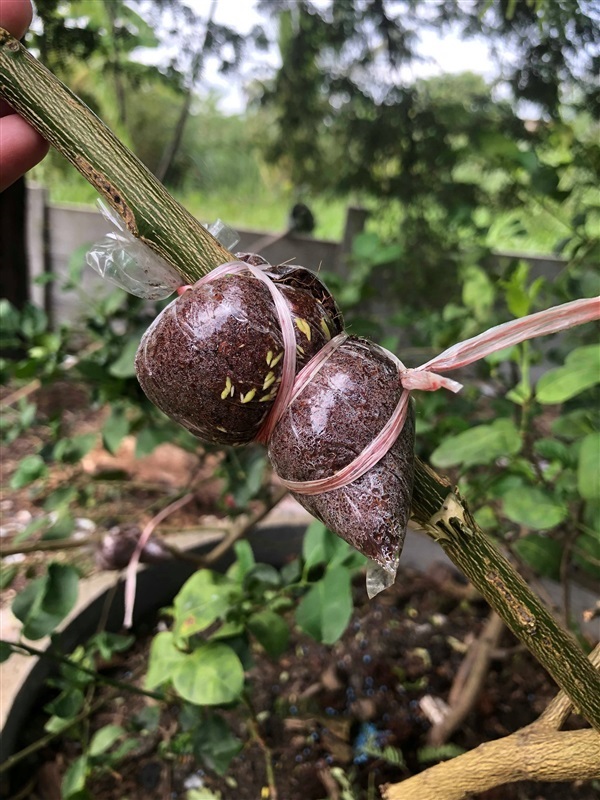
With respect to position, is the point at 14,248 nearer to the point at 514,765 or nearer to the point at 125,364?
the point at 125,364

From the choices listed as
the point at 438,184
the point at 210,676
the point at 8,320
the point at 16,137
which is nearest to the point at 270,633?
the point at 210,676

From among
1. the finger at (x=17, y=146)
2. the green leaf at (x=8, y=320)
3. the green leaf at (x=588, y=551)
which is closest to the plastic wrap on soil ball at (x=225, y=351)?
the finger at (x=17, y=146)

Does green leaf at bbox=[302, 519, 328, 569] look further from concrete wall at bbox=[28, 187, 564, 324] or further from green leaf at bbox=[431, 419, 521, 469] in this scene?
concrete wall at bbox=[28, 187, 564, 324]

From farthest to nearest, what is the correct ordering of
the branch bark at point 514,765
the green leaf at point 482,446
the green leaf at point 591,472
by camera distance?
the green leaf at point 482,446 → the green leaf at point 591,472 → the branch bark at point 514,765

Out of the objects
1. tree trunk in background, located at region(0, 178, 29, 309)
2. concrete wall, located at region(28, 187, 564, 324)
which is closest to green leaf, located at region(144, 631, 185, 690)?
concrete wall, located at region(28, 187, 564, 324)

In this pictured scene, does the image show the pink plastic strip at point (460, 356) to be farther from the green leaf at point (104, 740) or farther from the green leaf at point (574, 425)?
the green leaf at point (104, 740)

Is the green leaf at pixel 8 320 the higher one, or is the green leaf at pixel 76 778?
the green leaf at pixel 8 320

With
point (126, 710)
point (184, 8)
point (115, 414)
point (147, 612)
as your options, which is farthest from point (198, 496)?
point (184, 8)

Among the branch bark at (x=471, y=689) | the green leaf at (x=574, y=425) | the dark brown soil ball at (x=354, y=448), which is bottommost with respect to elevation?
the branch bark at (x=471, y=689)
